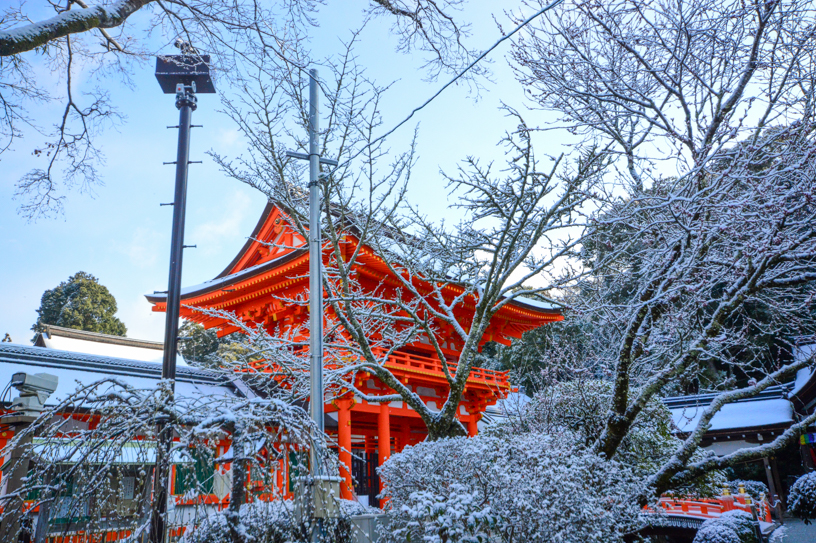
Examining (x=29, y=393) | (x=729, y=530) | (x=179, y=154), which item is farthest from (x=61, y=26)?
(x=729, y=530)

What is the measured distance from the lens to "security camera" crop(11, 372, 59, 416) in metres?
4.42

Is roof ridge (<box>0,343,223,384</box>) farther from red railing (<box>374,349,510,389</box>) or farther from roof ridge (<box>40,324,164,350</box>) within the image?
roof ridge (<box>40,324,164,350</box>)

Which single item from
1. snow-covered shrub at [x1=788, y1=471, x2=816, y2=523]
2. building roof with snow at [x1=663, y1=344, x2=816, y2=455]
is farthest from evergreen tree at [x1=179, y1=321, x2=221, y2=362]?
snow-covered shrub at [x1=788, y1=471, x2=816, y2=523]

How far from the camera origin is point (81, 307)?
3038cm

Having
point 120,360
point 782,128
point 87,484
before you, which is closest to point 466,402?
point 120,360

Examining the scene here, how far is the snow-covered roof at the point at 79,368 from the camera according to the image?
420 inches

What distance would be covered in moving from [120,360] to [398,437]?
7.65 metres

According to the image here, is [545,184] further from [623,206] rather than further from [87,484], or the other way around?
[87,484]

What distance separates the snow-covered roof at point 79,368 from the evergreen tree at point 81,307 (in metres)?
20.3

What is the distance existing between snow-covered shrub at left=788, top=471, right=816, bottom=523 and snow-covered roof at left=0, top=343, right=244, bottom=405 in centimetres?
1180

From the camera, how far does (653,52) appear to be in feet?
19.5

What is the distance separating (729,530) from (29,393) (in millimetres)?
9757

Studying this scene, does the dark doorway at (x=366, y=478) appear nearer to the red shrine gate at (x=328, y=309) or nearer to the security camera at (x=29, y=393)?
the red shrine gate at (x=328, y=309)

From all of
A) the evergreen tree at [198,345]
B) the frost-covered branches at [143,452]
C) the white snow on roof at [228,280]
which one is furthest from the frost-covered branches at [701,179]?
the evergreen tree at [198,345]
